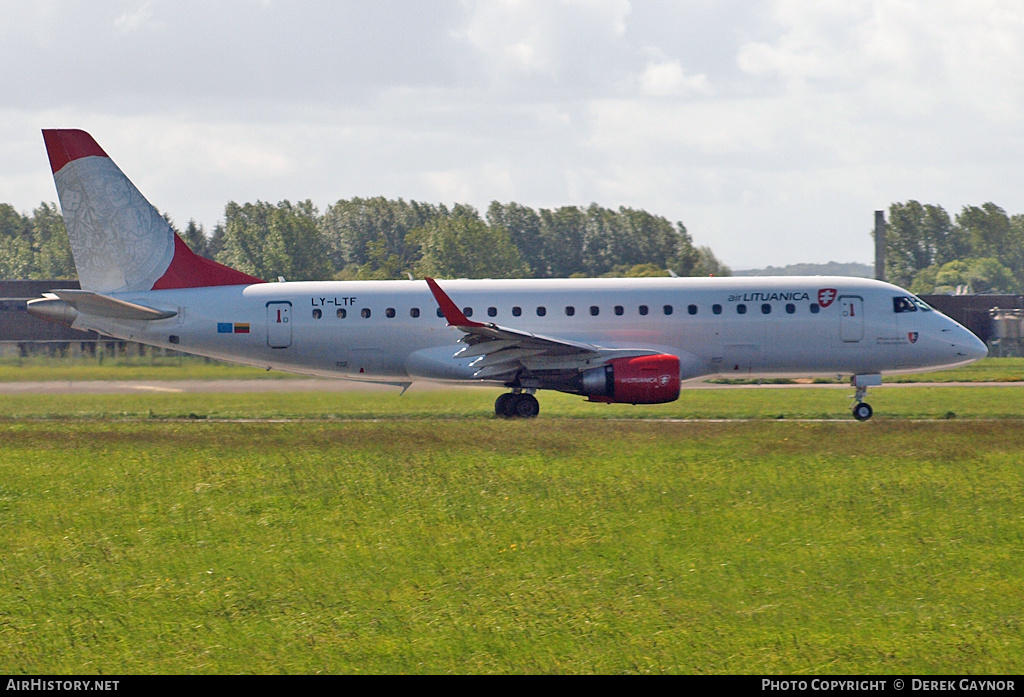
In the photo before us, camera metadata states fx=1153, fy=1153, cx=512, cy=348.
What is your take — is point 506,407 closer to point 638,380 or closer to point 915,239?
point 638,380

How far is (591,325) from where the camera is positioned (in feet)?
102

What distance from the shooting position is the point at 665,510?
1650 cm

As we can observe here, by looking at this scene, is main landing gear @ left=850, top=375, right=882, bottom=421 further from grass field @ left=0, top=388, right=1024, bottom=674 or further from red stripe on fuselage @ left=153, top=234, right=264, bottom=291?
red stripe on fuselage @ left=153, top=234, right=264, bottom=291

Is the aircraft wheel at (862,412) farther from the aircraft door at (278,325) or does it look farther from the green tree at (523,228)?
the green tree at (523,228)

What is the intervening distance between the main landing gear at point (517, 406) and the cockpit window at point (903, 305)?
10150mm

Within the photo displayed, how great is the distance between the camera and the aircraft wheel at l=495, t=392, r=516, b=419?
31375 mm

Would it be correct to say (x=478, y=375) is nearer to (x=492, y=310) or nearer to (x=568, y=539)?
(x=492, y=310)

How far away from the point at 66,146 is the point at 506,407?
45.9ft

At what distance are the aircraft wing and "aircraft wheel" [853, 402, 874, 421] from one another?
5464mm

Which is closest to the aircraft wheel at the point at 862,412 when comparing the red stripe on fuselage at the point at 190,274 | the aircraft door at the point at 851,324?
the aircraft door at the point at 851,324

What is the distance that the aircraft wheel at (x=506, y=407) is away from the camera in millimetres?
31375

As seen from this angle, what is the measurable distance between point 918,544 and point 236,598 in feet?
27.2

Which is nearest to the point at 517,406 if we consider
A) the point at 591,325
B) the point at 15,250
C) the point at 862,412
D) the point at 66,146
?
the point at 591,325

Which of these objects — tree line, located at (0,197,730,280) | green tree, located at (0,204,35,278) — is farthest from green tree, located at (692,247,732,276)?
green tree, located at (0,204,35,278)
